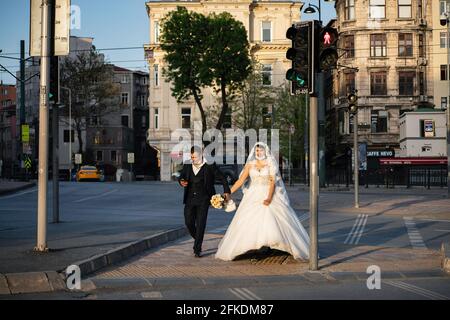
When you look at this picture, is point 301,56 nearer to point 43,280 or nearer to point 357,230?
point 43,280

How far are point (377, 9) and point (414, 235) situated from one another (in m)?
53.0

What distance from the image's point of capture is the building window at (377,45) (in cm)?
6706

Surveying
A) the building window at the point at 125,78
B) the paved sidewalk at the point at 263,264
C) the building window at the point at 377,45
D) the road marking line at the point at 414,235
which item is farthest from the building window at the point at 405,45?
the paved sidewalk at the point at 263,264

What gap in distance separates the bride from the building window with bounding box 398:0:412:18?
192 feet

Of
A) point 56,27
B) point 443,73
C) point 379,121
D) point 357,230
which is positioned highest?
point 443,73

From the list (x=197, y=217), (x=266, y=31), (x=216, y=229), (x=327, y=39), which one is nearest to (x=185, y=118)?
(x=266, y=31)

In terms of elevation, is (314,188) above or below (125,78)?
below

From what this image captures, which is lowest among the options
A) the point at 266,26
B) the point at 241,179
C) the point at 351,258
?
the point at 351,258

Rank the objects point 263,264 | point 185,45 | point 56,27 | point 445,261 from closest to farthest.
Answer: point 445,261 < point 263,264 < point 56,27 < point 185,45

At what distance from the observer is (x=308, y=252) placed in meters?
11.5

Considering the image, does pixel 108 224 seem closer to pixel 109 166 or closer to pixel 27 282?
pixel 27 282

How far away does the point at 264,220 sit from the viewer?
1136cm
